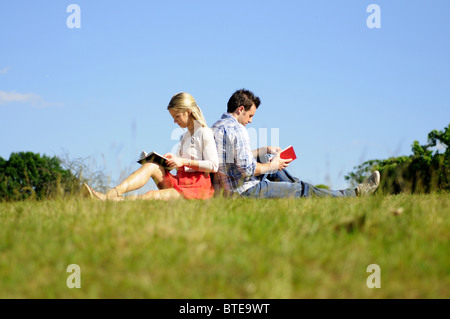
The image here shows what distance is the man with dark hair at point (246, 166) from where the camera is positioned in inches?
285

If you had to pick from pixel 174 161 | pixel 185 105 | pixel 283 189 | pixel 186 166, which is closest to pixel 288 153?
pixel 283 189

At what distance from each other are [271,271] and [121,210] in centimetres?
230

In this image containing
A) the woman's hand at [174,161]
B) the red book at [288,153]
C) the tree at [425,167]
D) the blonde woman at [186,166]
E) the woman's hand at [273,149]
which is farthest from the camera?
the tree at [425,167]

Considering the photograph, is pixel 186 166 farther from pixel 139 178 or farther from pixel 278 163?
pixel 278 163

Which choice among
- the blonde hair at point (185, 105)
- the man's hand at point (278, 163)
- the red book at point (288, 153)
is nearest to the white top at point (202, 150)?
the blonde hair at point (185, 105)

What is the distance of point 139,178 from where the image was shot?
22.9 feet

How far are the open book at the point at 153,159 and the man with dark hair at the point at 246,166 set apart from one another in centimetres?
91

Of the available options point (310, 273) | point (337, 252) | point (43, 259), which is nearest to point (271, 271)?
point (310, 273)

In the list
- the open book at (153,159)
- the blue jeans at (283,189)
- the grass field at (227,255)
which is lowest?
the grass field at (227,255)

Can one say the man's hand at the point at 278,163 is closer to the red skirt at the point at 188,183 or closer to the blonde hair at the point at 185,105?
the red skirt at the point at 188,183

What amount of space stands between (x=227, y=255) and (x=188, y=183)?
4041mm

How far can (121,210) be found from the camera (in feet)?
16.0

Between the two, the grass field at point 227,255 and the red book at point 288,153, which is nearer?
the grass field at point 227,255
